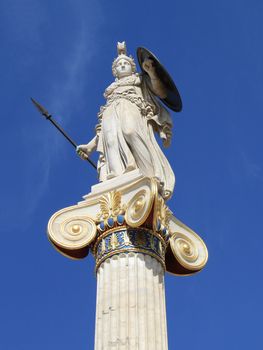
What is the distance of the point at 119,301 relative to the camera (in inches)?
663

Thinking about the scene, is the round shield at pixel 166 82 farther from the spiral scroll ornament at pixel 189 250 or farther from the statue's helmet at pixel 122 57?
the spiral scroll ornament at pixel 189 250

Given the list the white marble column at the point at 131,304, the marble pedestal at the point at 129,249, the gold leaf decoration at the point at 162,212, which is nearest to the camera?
the white marble column at the point at 131,304

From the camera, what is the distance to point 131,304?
16.7 m

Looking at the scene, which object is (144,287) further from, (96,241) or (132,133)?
(132,133)

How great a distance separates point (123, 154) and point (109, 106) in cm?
214

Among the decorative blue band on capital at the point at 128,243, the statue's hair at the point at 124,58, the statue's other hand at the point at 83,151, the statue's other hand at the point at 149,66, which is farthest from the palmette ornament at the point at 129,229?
the statue's hair at the point at 124,58

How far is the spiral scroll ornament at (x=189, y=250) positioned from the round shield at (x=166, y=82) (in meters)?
4.62

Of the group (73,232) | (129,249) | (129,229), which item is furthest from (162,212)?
(73,232)

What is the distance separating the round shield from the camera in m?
22.3

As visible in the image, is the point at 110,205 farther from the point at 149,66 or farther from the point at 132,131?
the point at 149,66

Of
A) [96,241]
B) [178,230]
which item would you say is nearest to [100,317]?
[96,241]

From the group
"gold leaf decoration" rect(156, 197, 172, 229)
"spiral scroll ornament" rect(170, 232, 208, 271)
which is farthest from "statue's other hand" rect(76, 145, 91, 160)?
"spiral scroll ornament" rect(170, 232, 208, 271)

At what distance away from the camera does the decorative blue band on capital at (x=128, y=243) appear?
17.9m

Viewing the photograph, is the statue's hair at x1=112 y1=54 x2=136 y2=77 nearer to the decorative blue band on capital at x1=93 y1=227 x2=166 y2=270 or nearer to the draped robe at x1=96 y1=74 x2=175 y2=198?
the draped robe at x1=96 y1=74 x2=175 y2=198
